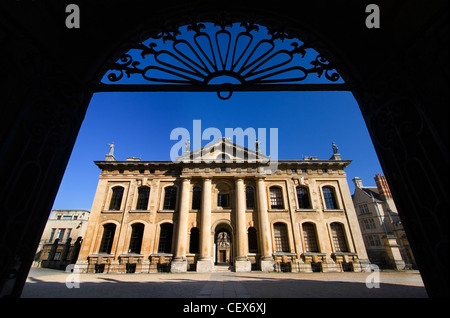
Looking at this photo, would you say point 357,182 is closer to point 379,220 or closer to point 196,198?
point 379,220

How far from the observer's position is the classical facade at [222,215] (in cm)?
1644

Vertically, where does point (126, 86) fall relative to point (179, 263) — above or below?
above

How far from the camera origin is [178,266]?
51.0 feet

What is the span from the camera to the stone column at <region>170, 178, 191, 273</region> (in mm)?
15580

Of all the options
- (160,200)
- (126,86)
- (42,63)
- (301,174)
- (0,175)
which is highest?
(301,174)

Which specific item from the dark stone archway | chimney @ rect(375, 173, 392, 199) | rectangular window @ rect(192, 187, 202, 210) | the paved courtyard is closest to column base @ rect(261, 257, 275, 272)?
the paved courtyard

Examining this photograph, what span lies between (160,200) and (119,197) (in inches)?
165

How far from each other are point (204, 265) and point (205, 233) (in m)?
2.40

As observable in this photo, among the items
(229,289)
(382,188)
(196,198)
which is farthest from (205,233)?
(382,188)

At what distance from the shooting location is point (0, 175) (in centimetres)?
170

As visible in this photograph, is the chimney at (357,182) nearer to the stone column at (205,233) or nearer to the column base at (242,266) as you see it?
the column base at (242,266)
